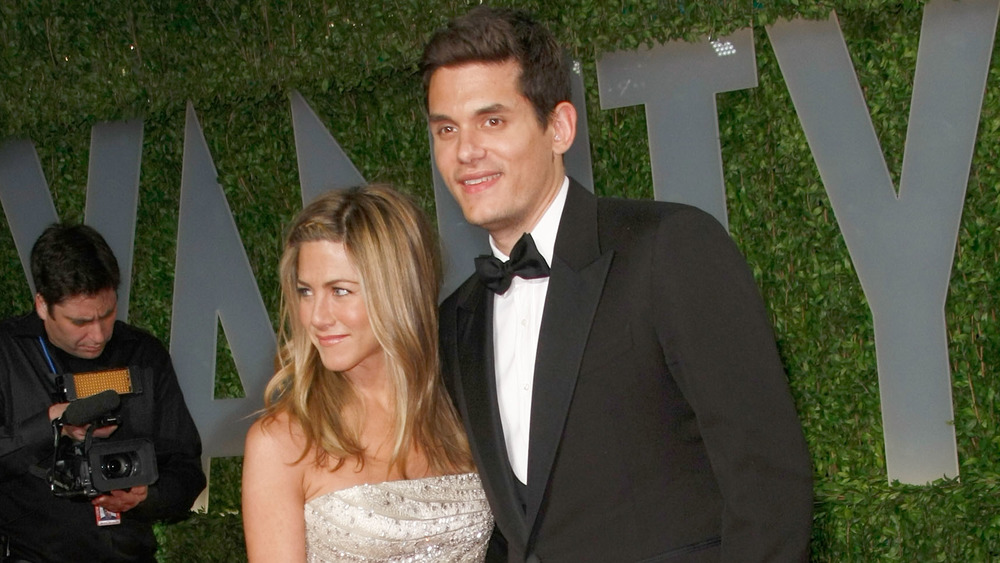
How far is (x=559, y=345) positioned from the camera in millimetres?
1789

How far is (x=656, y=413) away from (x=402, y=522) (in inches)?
33.2

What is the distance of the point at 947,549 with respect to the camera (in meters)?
3.30

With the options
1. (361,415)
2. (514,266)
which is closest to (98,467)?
(361,415)

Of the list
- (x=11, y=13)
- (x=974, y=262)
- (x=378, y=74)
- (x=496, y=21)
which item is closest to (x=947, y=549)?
(x=974, y=262)

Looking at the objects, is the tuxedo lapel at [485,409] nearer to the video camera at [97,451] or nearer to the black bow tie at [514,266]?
the black bow tie at [514,266]

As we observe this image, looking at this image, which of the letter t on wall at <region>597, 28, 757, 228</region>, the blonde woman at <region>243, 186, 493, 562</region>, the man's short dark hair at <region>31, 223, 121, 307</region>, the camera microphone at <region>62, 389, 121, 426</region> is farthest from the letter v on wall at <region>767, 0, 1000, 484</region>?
the man's short dark hair at <region>31, 223, 121, 307</region>

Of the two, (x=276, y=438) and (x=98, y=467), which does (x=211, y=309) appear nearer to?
(x=98, y=467)

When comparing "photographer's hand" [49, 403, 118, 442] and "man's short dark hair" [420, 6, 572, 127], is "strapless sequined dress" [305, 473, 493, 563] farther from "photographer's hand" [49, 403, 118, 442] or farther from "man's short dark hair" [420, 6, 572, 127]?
"photographer's hand" [49, 403, 118, 442]

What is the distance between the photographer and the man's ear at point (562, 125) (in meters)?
1.96

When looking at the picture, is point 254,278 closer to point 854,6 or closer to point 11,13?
point 11,13

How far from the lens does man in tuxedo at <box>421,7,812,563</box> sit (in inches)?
63.9

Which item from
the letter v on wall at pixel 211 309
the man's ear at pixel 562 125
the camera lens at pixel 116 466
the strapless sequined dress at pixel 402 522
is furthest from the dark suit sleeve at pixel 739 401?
the letter v on wall at pixel 211 309

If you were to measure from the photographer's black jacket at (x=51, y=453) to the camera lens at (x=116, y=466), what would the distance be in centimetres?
18

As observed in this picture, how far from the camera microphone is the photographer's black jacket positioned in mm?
163
